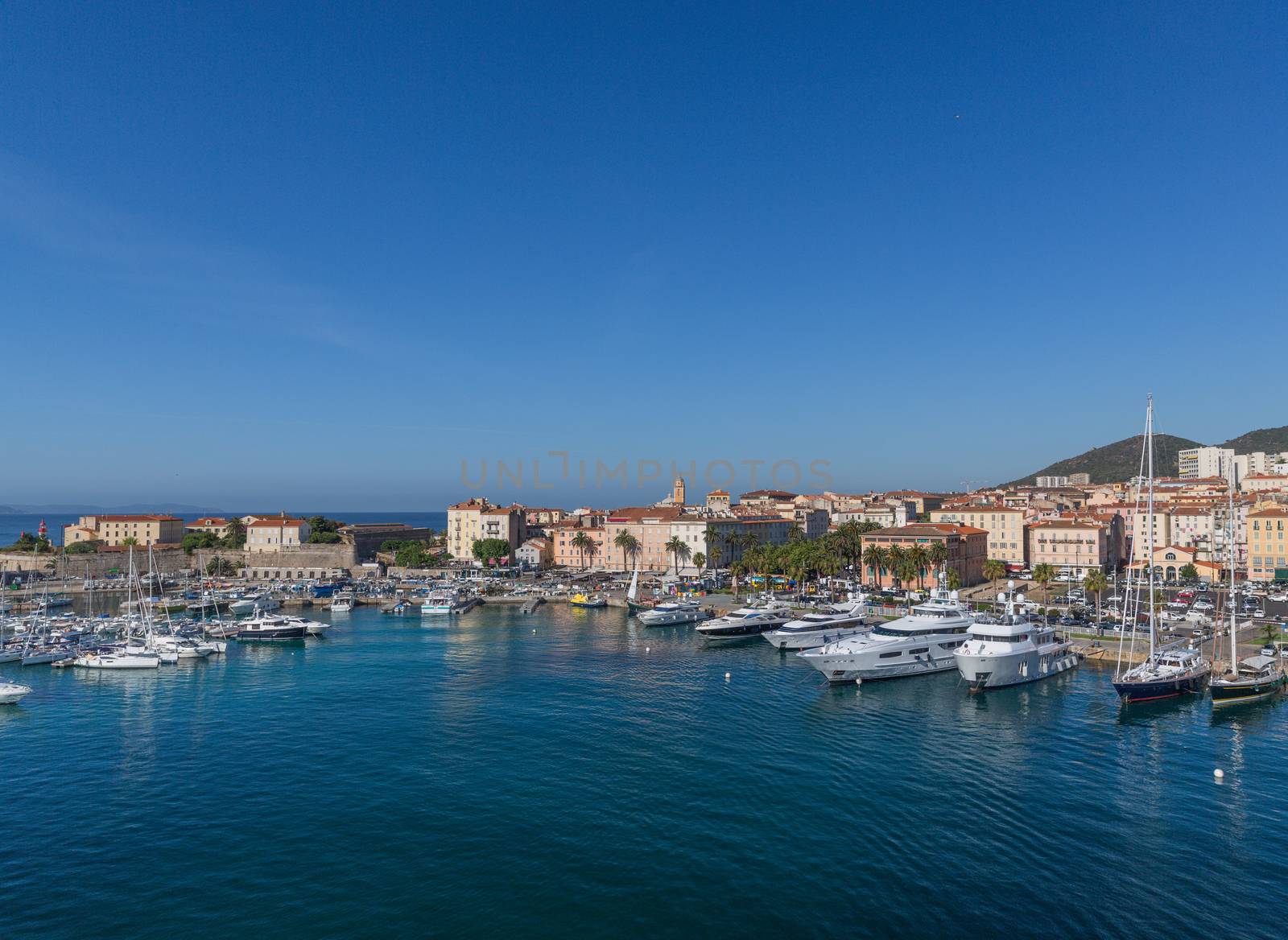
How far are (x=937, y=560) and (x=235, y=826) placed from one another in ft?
199

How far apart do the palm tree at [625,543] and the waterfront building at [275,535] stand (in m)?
43.6

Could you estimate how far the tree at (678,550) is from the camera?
3765 inches

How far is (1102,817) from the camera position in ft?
69.3

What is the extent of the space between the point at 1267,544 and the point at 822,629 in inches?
2147

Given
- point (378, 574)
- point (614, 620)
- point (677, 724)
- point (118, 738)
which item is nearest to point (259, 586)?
point (378, 574)

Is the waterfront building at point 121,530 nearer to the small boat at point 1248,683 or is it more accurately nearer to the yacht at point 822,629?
the yacht at point 822,629

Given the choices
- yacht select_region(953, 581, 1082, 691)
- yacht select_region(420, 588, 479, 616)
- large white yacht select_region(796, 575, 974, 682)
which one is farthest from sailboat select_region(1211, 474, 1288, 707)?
yacht select_region(420, 588, 479, 616)

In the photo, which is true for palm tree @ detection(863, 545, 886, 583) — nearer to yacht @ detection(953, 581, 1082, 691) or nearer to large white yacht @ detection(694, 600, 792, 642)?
large white yacht @ detection(694, 600, 792, 642)

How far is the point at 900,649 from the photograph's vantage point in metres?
39.7

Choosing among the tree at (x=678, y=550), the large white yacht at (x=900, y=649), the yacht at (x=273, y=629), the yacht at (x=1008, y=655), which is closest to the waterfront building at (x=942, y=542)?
the tree at (x=678, y=550)

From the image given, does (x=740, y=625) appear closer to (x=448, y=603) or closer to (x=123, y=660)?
(x=448, y=603)

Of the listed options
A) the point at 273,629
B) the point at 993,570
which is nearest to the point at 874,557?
the point at 993,570

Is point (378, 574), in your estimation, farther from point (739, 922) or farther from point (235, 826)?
point (739, 922)

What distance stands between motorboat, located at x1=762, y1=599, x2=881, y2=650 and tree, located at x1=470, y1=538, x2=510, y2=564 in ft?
194
